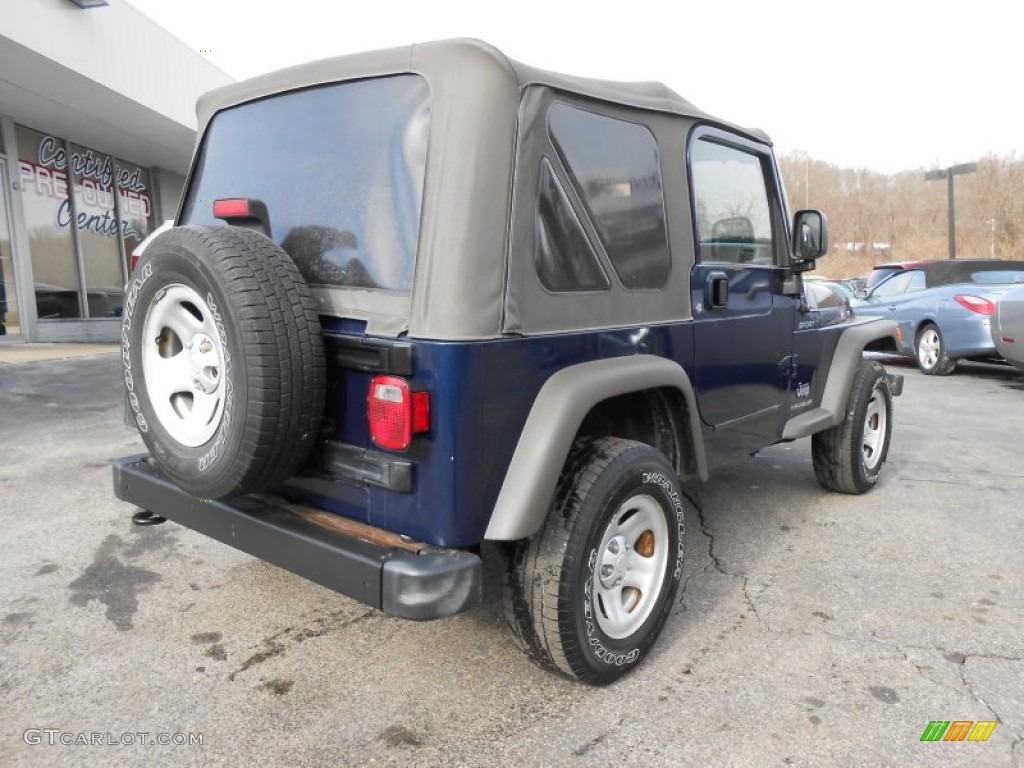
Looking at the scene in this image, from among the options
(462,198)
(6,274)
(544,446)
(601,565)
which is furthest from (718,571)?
(6,274)

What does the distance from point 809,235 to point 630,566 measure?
6.90ft

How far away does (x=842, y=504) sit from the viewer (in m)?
4.55

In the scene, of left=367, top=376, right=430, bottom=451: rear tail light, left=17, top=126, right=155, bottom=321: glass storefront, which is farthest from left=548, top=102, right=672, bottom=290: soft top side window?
left=17, top=126, right=155, bottom=321: glass storefront

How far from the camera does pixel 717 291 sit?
3.25 meters

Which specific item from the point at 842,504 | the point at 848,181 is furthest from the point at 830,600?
the point at 848,181

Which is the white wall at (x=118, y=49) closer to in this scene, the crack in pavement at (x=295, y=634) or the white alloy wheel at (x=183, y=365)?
the white alloy wheel at (x=183, y=365)

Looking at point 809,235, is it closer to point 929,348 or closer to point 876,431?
point 876,431

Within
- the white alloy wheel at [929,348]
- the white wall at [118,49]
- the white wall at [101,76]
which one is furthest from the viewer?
the white alloy wheel at [929,348]

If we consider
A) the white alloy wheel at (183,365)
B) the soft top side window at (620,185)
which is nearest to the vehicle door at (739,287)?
the soft top side window at (620,185)

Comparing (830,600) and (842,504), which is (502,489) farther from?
(842,504)

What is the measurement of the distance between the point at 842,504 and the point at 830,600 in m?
1.46

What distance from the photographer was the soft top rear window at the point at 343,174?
234 cm

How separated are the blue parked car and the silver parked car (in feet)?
1.93

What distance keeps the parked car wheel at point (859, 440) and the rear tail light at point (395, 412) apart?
3.11m
